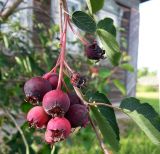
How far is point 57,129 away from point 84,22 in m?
0.20

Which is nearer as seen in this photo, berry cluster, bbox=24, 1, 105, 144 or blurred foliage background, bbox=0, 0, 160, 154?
berry cluster, bbox=24, 1, 105, 144

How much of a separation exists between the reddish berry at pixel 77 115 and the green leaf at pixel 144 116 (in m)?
0.08

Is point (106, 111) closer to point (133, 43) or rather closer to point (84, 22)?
point (84, 22)

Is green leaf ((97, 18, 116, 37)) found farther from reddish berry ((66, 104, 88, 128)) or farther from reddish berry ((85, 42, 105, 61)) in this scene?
reddish berry ((66, 104, 88, 128))

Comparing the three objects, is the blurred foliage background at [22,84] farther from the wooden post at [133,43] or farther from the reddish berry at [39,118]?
the wooden post at [133,43]

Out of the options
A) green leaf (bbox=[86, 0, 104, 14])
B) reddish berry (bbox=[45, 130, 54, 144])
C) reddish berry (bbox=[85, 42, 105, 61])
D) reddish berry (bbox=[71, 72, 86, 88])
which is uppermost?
green leaf (bbox=[86, 0, 104, 14])

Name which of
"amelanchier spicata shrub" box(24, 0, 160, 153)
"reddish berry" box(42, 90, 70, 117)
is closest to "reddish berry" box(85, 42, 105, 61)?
"amelanchier spicata shrub" box(24, 0, 160, 153)

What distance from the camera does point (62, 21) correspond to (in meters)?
0.81

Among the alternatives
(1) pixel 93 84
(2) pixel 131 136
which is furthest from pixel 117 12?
(1) pixel 93 84

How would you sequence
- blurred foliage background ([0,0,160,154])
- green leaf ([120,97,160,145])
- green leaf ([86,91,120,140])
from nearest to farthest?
green leaf ([120,97,160,145])
green leaf ([86,91,120,140])
blurred foliage background ([0,0,160,154])

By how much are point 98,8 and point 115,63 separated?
0.34 ft

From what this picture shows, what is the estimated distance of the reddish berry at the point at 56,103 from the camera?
70cm

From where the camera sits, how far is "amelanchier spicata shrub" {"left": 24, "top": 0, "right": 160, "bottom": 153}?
0.71m

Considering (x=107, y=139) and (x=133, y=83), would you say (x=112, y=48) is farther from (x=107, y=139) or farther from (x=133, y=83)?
(x=133, y=83)
